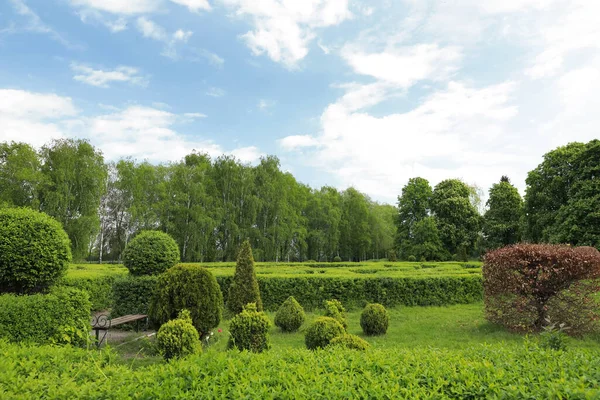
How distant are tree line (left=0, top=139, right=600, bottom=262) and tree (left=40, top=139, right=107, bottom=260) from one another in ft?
0.28

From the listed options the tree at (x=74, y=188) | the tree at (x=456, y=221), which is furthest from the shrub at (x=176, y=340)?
the tree at (x=456, y=221)

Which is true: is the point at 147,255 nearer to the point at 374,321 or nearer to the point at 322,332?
the point at 322,332

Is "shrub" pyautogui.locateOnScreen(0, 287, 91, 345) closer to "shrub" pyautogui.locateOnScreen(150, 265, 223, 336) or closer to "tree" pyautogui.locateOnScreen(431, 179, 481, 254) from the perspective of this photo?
"shrub" pyautogui.locateOnScreen(150, 265, 223, 336)

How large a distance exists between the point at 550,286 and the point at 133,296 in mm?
11369

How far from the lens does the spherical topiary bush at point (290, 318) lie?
9.76 metres

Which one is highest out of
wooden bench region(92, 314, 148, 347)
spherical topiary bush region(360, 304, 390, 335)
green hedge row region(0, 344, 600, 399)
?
Result: green hedge row region(0, 344, 600, 399)

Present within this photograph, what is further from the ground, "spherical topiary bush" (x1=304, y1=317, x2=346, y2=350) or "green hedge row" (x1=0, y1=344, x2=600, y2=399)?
"green hedge row" (x1=0, y1=344, x2=600, y2=399)

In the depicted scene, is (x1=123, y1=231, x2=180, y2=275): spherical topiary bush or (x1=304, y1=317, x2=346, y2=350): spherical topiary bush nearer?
(x1=304, y1=317, x2=346, y2=350): spherical topiary bush

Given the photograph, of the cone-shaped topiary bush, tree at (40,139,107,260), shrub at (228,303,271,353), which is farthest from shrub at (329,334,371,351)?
tree at (40,139,107,260)

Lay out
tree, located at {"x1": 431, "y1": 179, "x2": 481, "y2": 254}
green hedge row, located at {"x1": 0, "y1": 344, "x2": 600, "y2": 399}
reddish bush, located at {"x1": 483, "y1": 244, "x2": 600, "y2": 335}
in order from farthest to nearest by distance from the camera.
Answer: tree, located at {"x1": 431, "y1": 179, "x2": 481, "y2": 254}
reddish bush, located at {"x1": 483, "y1": 244, "x2": 600, "y2": 335}
green hedge row, located at {"x1": 0, "y1": 344, "x2": 600, "y2": 399}

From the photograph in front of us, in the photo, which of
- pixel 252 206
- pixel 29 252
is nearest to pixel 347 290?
pixel 29 252

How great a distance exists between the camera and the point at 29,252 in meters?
6.88

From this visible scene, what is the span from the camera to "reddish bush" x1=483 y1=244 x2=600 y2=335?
8953 mm

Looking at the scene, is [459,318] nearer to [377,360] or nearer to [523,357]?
[523,357]
